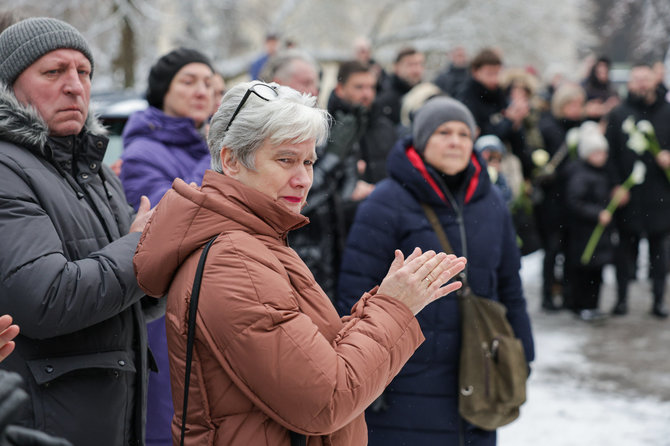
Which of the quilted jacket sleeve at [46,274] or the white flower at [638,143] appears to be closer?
the quilted jacket sleeve at [46,274]

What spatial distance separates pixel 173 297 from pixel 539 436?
388cm

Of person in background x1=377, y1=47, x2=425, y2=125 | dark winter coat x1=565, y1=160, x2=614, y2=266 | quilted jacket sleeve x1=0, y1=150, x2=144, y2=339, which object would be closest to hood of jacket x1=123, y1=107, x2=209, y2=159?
quilted jacket sleeve x1=0, y1=150, x2=144, y2=339

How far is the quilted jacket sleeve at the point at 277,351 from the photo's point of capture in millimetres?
1888

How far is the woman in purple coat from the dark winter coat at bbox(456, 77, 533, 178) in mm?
4718

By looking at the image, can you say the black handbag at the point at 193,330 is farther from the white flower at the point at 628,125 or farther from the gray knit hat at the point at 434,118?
the white flower at the point at 628,125

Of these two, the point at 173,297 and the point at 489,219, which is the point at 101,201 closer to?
the point at 173,297

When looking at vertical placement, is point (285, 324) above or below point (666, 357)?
above

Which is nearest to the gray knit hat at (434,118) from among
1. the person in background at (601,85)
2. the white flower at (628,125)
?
the white flower at (628,125)

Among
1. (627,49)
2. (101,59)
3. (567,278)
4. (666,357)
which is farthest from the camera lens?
(101,59)

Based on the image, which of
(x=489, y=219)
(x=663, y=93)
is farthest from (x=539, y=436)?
(x=663, y=93)

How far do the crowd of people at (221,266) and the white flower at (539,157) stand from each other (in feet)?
14.7

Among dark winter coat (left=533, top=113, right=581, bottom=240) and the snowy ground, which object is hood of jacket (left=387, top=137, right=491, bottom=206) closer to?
the snowy ground

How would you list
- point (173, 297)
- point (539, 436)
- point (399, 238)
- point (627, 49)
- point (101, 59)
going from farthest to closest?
1. point (101, 59)
2. point (627, 49)
3. point (539, 436)
4. point (399, 238)
5. point (173, 297)

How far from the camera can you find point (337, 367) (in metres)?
1.94
